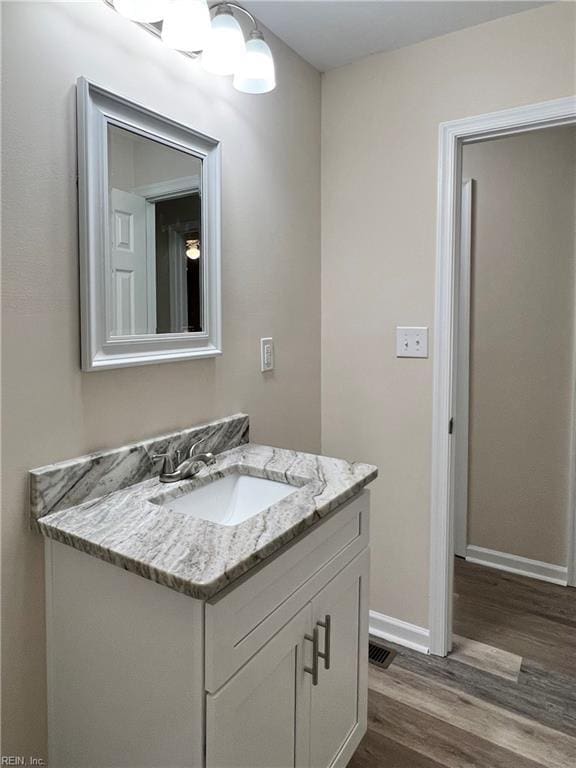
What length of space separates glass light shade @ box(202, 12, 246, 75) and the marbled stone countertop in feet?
3.79

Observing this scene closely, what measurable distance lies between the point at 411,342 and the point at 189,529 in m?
1.25

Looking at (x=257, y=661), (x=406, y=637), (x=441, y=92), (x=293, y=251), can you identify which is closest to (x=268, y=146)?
(x=293, y=251)

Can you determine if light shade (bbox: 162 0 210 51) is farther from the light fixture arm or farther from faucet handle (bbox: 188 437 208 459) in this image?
faucet handle (bbox: 188 437 208 459)

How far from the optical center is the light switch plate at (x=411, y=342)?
201cm

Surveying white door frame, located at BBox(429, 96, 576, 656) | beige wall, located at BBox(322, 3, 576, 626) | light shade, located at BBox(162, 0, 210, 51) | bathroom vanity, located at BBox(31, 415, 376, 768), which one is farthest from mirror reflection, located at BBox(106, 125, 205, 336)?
white door frame, located at BBox(429, 96, 576, 656)

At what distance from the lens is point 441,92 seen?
6.27 feet

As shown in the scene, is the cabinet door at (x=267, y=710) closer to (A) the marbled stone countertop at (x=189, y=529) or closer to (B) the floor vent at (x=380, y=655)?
(A) the marbled stone countertop at (x=189, y=529)

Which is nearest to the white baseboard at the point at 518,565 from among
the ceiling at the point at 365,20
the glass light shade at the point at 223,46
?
the ceiling at the point at 365,20

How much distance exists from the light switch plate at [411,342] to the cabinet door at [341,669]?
848 millimetres

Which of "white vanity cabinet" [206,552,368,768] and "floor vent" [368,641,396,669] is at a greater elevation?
"white vanity cabinet" [206,552,368,768]

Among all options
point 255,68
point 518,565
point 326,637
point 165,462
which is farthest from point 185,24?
point 518,565

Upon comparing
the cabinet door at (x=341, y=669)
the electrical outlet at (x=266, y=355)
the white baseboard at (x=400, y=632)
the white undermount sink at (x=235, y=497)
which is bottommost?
the white baseboard at (x=400, y=632)

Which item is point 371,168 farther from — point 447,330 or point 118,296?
point 118,296

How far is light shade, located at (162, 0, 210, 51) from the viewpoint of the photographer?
4.33 ft
